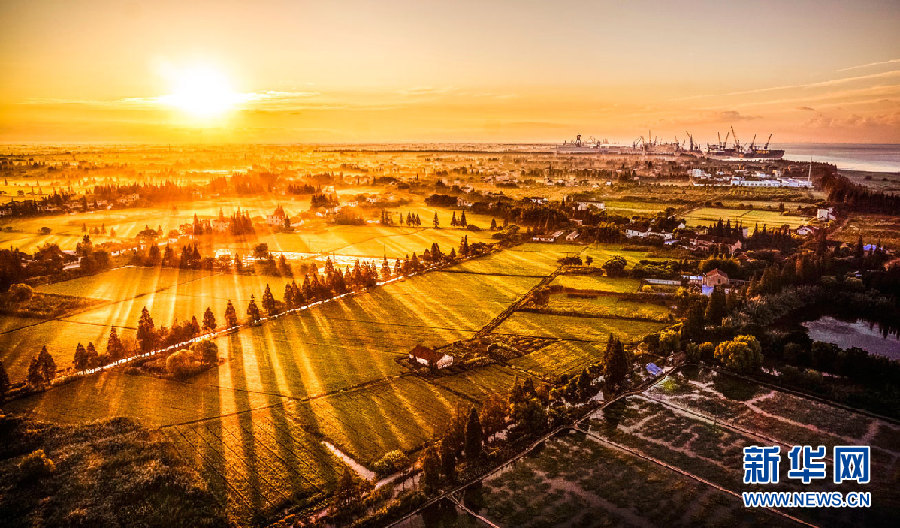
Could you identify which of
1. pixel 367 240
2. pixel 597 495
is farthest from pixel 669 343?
pixel 367 240

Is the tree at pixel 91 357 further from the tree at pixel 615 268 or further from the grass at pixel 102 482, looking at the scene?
the tree at pixel 615 268

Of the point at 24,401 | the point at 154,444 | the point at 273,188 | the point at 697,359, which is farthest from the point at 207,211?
the point at 697,359

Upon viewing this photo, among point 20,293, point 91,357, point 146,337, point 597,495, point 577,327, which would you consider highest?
point 20,293

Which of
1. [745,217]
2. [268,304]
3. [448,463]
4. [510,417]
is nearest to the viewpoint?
[448,463]

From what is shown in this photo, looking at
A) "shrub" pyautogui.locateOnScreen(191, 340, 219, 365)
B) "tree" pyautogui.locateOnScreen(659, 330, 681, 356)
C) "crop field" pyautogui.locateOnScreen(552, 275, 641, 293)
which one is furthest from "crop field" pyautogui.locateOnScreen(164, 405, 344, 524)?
"crop field" pyautogui.locateOnScreen(552, 275, 641, 293)

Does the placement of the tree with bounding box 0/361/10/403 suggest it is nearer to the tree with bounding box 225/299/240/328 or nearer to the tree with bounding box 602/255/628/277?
the tree with bounding box 225/299/240/328

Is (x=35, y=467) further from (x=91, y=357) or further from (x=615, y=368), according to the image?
(x=615, y=368)
